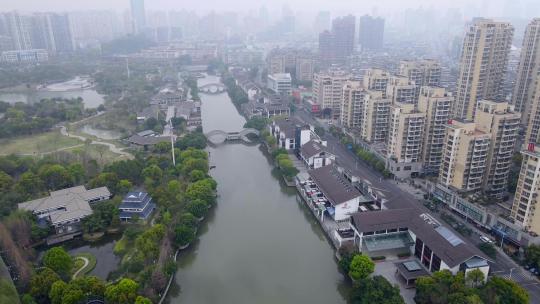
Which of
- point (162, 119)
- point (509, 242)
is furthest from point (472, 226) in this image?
point (162, 119)

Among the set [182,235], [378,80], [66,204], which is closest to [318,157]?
[182,235]

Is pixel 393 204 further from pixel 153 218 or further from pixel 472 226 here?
pixel 153 218

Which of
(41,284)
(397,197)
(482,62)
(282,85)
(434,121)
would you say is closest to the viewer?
(41,284)

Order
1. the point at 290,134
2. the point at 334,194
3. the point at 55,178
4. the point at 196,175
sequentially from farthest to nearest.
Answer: the point at 290,134, the point at 196,175, the point at 55,178, the point at 334,194

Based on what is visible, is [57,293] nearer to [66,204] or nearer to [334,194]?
[66,204]

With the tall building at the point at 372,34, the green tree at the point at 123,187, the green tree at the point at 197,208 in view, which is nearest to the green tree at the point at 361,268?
the green tree at the point at 197,208

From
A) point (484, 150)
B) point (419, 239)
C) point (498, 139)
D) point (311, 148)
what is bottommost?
point (419, 239)

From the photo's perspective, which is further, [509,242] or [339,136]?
[339,136]

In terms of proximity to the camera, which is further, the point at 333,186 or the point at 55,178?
the point at 55,178
